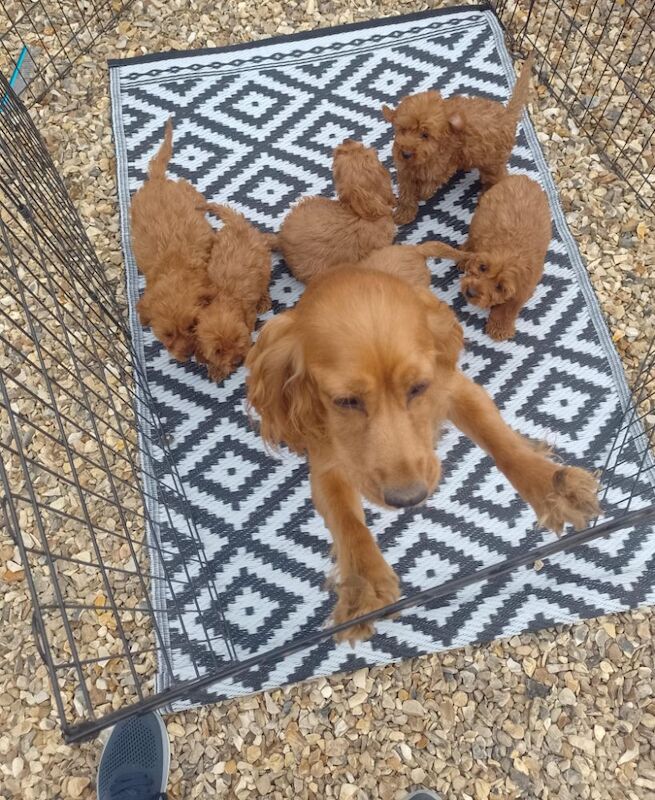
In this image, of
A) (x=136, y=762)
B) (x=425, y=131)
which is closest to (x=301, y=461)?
(x=136, y=762)

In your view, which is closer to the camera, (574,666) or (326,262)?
(574,666)

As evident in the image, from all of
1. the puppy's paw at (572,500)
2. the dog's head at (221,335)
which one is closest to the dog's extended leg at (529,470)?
the puppy's paw at (572,500)

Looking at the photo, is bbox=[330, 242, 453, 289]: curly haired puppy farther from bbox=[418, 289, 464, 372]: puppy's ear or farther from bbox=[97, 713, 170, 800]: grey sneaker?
bbox=[97, 713, 170, 800]: grey sneaker

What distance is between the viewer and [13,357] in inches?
110

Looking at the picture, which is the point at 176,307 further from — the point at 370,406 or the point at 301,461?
the point at 370,406

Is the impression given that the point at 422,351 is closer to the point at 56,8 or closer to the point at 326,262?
the point at 326,262

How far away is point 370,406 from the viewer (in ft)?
5.17

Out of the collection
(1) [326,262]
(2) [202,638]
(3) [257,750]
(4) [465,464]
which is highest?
(1) [326,262]

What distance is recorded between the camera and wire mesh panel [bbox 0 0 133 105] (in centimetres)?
341

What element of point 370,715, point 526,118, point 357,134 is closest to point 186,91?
point 357,134

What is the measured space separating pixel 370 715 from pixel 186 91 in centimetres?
309

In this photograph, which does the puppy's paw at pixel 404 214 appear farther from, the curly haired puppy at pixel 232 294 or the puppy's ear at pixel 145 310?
the puppy's ear at pixel 145 310

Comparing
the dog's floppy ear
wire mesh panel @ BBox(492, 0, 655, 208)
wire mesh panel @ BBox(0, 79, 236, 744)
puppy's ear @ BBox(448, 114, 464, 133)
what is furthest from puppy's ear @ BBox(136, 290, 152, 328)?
wire mesh panel @ BBox(492, 0, 655, 208)

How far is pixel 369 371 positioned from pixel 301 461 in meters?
1.09
